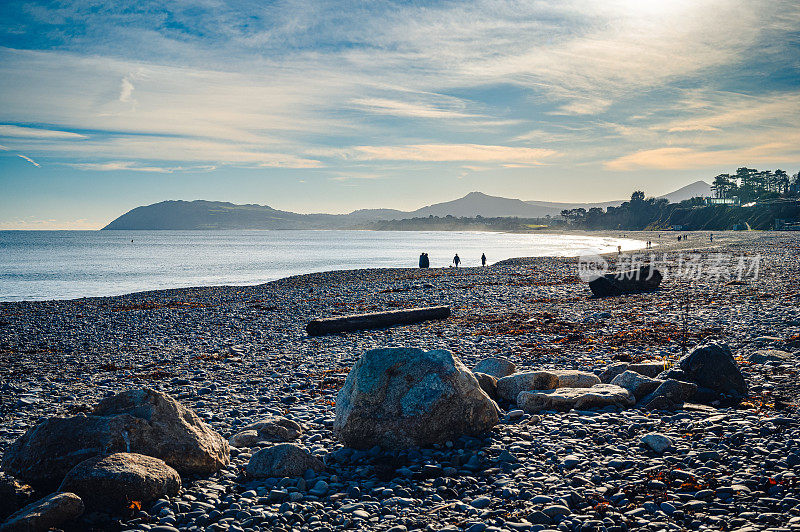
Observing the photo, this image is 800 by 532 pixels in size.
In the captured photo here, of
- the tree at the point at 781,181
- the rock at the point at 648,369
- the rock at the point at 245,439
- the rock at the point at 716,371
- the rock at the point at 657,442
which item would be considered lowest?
the rock at the point at 245,439

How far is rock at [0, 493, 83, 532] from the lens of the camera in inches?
201

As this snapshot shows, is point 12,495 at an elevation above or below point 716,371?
below

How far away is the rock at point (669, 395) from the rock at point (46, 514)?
336 inches

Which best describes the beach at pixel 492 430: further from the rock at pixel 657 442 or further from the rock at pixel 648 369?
the rock at pixel 648 369

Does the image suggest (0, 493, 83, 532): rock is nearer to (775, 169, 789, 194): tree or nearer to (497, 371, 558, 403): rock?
(497, 371, 558, 403): rock

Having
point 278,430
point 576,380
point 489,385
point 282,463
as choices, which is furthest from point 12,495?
point 576,380

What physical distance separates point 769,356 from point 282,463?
10.8 metres

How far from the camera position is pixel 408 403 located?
784cm

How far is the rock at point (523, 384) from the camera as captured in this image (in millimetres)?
9695

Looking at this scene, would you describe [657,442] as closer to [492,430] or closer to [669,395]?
[669,395]

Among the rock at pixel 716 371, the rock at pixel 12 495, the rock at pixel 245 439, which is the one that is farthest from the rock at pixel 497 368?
the rock at pixel 12 495

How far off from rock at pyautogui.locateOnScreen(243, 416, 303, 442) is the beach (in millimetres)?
273

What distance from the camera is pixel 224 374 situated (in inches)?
541

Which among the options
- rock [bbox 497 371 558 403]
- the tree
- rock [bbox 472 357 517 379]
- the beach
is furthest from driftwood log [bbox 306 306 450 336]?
the tree
